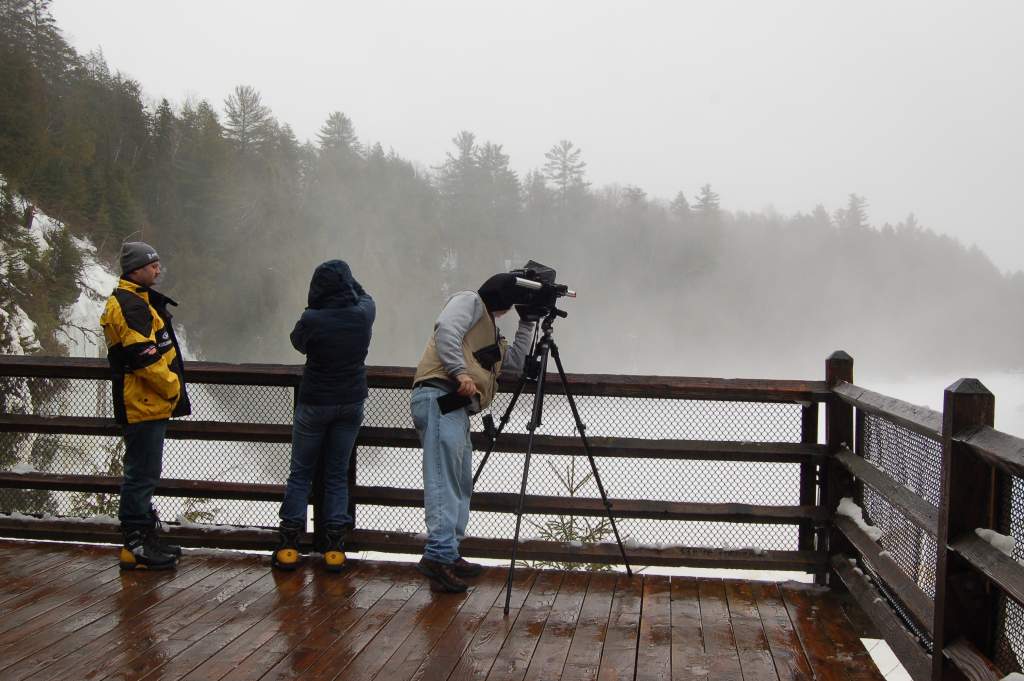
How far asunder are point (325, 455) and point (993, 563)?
2876mm

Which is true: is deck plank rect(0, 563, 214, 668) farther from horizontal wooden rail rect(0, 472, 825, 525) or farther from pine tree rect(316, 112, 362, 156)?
pine tree rect(316, 112, 362, 156)

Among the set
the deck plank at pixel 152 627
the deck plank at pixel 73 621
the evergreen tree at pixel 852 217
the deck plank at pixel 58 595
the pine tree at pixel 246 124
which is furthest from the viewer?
the evergreen tree at pixel 852 217

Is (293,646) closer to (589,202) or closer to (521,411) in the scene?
(521,411)

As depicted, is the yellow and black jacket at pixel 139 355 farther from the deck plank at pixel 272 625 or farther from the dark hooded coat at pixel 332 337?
the deck plank at pixel 272 625

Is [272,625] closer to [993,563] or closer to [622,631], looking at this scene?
[622,631]

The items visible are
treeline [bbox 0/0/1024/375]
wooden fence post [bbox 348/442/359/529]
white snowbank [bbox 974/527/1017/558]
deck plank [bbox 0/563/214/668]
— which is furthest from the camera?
treeline [bbox 0/0/1024/375]

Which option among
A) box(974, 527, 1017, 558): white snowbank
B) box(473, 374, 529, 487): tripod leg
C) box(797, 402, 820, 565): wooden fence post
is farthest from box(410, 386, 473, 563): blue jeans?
box(974, 527, 1017, 558): white snowbank

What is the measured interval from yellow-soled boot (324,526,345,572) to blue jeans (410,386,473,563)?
1.57ft

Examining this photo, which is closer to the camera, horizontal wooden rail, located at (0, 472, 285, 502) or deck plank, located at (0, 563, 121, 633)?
deck plank, located at (0, 563, 121, 633)

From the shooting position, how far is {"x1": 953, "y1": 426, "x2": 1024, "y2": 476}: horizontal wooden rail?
72.2 inches

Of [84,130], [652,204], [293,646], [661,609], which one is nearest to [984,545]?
[661,609]

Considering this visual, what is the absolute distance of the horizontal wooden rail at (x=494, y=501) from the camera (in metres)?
3.68

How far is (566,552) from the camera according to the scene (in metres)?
3.81

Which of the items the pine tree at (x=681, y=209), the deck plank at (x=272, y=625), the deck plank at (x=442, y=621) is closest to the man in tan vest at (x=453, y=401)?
the deck plank at (x=442, y=621)
